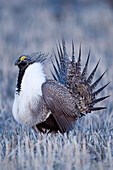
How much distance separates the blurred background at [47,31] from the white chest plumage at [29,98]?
846mm

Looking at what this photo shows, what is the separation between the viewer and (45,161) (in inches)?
95.7

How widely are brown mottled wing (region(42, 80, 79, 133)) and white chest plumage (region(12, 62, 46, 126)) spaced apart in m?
0.08

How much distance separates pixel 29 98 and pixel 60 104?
1.00 feet

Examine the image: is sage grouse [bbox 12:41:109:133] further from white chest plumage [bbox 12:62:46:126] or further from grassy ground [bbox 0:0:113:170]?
grassy ground [bbox 0:0:113:170]

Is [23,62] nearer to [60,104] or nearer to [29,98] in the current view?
[29,98]

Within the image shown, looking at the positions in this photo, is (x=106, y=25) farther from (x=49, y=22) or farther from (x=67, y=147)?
(x=67, y=147)

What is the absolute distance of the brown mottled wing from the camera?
292cm

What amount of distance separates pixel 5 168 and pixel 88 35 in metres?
6.82

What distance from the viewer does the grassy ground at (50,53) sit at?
251 centimetres

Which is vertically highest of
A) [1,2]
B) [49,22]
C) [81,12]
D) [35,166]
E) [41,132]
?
[1,2]

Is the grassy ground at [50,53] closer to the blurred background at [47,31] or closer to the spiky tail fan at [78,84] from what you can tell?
the blurred background at [47,31]

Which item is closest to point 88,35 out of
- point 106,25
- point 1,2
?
point 106,25

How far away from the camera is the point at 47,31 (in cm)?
888

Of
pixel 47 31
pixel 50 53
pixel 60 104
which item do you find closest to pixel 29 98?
pixel 60 104
